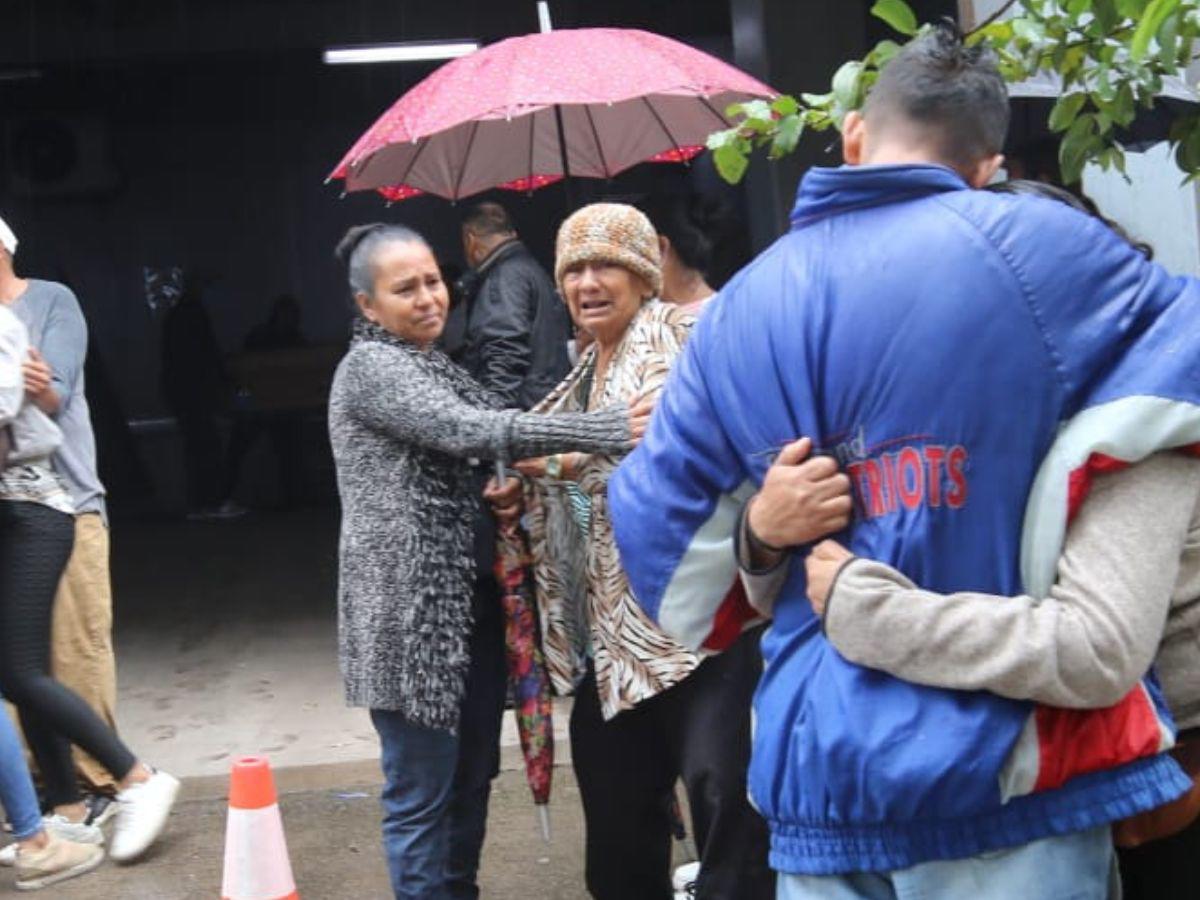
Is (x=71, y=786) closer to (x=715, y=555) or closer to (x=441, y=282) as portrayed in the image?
(x=441, y=282)

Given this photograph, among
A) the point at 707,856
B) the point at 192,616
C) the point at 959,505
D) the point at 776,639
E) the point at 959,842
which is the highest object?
the point at 959,505

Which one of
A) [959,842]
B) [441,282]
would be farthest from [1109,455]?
[441,282]

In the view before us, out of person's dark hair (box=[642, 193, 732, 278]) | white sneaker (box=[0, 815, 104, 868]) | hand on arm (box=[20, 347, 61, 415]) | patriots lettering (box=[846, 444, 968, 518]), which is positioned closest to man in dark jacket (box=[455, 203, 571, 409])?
person's dark hair (box=[642, 193, 732, 278])

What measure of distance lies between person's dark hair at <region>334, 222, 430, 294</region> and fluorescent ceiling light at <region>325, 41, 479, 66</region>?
428 inches

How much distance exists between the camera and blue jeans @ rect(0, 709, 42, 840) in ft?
15.7

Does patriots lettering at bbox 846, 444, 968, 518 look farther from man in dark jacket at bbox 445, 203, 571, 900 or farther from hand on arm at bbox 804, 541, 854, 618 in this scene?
man in dark jacket at bbox 445, 203, 571, 900

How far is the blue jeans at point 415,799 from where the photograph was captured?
3.83m

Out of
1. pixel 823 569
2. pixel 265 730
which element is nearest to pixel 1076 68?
pixel 823 569

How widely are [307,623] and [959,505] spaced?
7.48 metres

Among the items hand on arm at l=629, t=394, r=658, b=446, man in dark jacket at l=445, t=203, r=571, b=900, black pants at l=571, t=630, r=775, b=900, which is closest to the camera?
black pants at l=571, t=630, r=775, b=900

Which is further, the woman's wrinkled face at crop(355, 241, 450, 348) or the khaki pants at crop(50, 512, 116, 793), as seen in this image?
the khaki pants at crop(50, 512, 116, 793)

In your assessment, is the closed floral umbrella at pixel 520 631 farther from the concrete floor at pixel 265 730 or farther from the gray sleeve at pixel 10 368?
the gray sleeve at pixel 10 368

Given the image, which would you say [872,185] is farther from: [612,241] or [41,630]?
[41,630]

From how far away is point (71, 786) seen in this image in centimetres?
529
